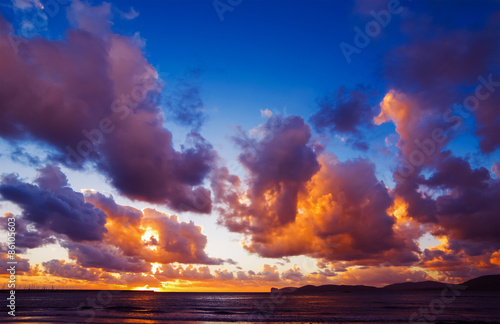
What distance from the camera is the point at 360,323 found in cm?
5984

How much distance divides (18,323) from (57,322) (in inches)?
220

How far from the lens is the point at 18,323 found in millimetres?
52062

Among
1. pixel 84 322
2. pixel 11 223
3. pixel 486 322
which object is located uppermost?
pixel 11 223

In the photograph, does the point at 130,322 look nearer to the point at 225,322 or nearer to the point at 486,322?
the point at 225,322

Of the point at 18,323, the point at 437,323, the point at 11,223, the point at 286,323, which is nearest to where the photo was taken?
the point at 11,223

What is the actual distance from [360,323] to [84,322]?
49916 mm

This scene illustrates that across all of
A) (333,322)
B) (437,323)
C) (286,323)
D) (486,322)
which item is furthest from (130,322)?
(486,322)

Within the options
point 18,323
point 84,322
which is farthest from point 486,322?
point 18,323

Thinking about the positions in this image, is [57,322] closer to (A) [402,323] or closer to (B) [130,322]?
(B) [130,322]

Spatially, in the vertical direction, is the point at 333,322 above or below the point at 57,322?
below

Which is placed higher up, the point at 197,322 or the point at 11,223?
the point at 11,223

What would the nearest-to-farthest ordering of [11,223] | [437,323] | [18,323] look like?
[11,223] < [18,323] < [437,323]

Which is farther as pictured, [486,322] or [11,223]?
[486,322]

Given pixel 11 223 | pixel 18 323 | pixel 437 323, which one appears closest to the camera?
pixel 11 223
